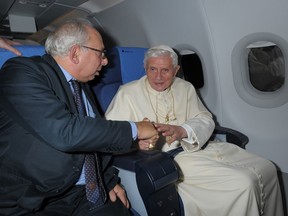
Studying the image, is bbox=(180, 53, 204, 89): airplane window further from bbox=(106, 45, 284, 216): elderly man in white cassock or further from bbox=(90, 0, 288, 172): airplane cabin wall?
bbox=(106, 45, 284, 216): elderly man in white cassock

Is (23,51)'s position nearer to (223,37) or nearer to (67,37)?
(67,37)

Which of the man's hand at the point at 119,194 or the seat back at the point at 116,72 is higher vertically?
the seat back at the point at 116,72

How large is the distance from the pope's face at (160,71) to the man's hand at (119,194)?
1.02 meters

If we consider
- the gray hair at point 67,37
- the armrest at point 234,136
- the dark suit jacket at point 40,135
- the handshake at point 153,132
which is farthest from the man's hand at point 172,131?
the gray hair at point 67,37

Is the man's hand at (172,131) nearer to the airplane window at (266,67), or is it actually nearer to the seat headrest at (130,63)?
the seat headrest at (130,63)

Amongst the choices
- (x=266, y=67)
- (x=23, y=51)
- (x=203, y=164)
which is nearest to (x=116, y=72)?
(x=23, y=51)

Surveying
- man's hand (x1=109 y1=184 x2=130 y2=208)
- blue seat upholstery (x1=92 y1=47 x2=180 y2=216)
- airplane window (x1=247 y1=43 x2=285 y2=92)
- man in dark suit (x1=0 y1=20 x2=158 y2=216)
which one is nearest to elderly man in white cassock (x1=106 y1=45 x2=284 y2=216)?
blue seat upholstery (x1=92 y1=47 x2=180 y2=216)

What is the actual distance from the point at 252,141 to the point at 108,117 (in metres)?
1.95

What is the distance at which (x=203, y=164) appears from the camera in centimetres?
206

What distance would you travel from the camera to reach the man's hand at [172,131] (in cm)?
184

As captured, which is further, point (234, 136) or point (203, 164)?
point (234, 136)

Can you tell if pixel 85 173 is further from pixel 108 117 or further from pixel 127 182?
pixel 108 117

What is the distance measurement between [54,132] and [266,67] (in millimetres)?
2744

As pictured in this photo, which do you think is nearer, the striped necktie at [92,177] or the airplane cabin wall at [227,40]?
the striped necktie at [92,177]
